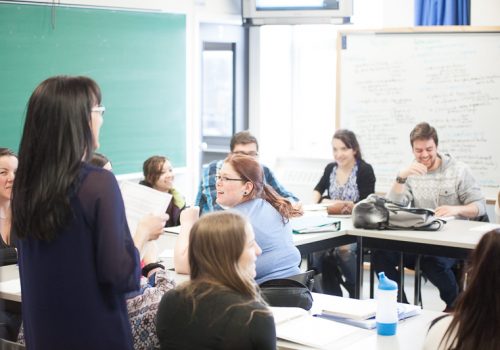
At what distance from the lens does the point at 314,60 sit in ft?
24.1

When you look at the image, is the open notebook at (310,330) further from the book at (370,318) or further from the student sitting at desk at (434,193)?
the student sitting at desk at (434,193)

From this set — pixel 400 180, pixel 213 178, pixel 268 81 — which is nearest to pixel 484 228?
pixel 400 180

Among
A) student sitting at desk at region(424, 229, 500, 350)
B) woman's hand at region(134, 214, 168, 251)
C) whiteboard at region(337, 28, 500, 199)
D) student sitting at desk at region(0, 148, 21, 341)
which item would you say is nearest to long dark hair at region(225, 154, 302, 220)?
student sitting at desk at region(0, 148, 21, 341)

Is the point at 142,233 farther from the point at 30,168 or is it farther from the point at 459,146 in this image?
the point at 459,146

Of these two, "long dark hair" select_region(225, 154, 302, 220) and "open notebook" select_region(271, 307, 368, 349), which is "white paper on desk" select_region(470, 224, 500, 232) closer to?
"long dark hair" select_region(225, 154, 302, 220)

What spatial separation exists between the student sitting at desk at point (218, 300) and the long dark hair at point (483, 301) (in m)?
0.50

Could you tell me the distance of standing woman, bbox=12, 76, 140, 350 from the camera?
2010 mm

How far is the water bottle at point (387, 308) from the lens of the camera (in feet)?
8.80

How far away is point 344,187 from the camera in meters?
5.36

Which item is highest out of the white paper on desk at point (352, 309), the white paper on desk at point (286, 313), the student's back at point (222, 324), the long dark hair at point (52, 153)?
the long dark hair at point (52, 153)

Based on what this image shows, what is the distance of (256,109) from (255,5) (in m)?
1.01

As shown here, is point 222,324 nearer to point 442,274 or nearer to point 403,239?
point 403,239

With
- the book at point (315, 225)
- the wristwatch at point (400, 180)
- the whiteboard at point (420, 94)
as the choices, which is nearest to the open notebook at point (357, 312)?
the book at point (315, 225)

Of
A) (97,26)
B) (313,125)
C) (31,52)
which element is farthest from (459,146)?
(31,52)
